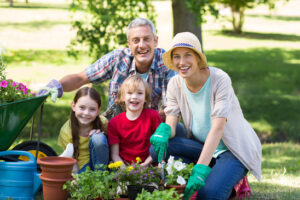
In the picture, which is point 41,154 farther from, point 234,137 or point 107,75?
point 234,137

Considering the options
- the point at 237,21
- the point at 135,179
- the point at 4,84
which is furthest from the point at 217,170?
the point at 237,21

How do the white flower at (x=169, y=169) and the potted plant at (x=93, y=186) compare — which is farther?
the white flower at (x=169, y=169)

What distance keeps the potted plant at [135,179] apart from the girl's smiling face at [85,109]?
2.29 ft

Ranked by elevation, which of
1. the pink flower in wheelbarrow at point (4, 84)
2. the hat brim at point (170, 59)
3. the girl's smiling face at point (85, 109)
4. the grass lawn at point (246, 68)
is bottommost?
the grass lawn at point (246, 68)

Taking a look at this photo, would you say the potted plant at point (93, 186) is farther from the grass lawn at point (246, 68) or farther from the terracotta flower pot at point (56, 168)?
the grass lawn at point (246, 68)

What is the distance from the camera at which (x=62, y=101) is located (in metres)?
8.20

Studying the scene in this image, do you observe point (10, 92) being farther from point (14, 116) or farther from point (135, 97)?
point (135, 97)

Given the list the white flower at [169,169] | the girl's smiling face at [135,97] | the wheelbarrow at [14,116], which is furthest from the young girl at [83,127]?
the white flower at [169,169]

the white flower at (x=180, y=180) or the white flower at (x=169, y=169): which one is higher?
the white flower at (x=169, y=169)

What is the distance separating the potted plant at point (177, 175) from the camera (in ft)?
9.62

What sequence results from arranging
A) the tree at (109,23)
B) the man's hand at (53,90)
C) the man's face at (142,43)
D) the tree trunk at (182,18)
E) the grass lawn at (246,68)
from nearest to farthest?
the man's hand at (53,90) < the man's face at (142,43) < the grass lawn at (246,68) < the tree at (109,23) < the tree trunk at (182,18)

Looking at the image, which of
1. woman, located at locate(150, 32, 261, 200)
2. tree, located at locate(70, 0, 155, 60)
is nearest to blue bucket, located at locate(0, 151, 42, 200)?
woman, located at locate(150, 32, 261, 200)

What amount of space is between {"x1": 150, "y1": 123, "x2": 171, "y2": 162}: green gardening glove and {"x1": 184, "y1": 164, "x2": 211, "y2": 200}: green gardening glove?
30 centimetres

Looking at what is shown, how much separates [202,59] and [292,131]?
4486 millimetres
